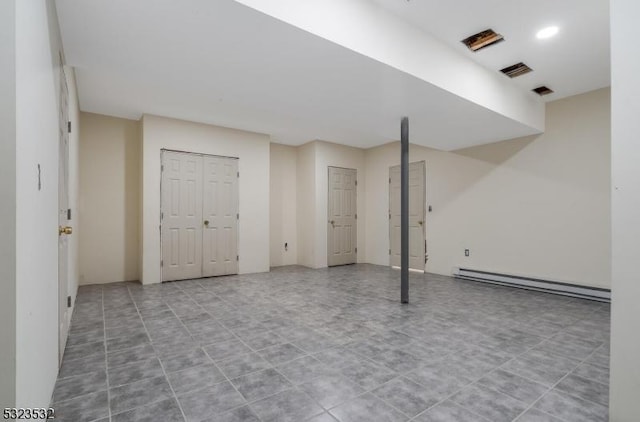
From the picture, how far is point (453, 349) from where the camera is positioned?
2705 millimetres

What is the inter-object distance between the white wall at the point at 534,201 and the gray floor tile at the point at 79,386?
19.2ft

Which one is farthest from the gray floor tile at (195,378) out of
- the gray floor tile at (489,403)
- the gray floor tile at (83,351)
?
the gray floor tile at (489,403)

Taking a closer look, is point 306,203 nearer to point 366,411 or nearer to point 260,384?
point 260,384

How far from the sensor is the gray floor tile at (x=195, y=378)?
2084mm

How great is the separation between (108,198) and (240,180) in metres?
2.32

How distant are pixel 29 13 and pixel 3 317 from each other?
4.15 ft

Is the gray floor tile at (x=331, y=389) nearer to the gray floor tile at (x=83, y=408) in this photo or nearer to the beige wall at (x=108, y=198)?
the gray floor tile at (x=83, y=408)

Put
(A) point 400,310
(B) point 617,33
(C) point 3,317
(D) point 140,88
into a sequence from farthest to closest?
(D) point 140,88 → (A) point 400,310 → (B) point 617,33 → (C) point 3,317

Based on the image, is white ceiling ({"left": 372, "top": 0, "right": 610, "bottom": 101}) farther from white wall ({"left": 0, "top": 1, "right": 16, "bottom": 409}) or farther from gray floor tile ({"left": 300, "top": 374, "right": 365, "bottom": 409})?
gray floor tile ({"left": 300, "top": 374, "right": 365, "bottom": 409})

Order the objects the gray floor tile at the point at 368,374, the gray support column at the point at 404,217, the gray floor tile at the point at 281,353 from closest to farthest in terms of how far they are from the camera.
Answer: the gray floor tile at the point at 368,374 < the gray floor tile at the point at 281,353 < the gray support column at the point at 404,217

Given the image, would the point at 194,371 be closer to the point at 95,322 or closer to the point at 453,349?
the point at 95,322

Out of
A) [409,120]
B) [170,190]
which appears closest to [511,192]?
[409,120]

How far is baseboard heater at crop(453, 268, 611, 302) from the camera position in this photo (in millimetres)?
4387

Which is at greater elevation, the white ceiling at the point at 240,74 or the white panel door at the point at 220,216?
the white ceiling at the point at 240,74
